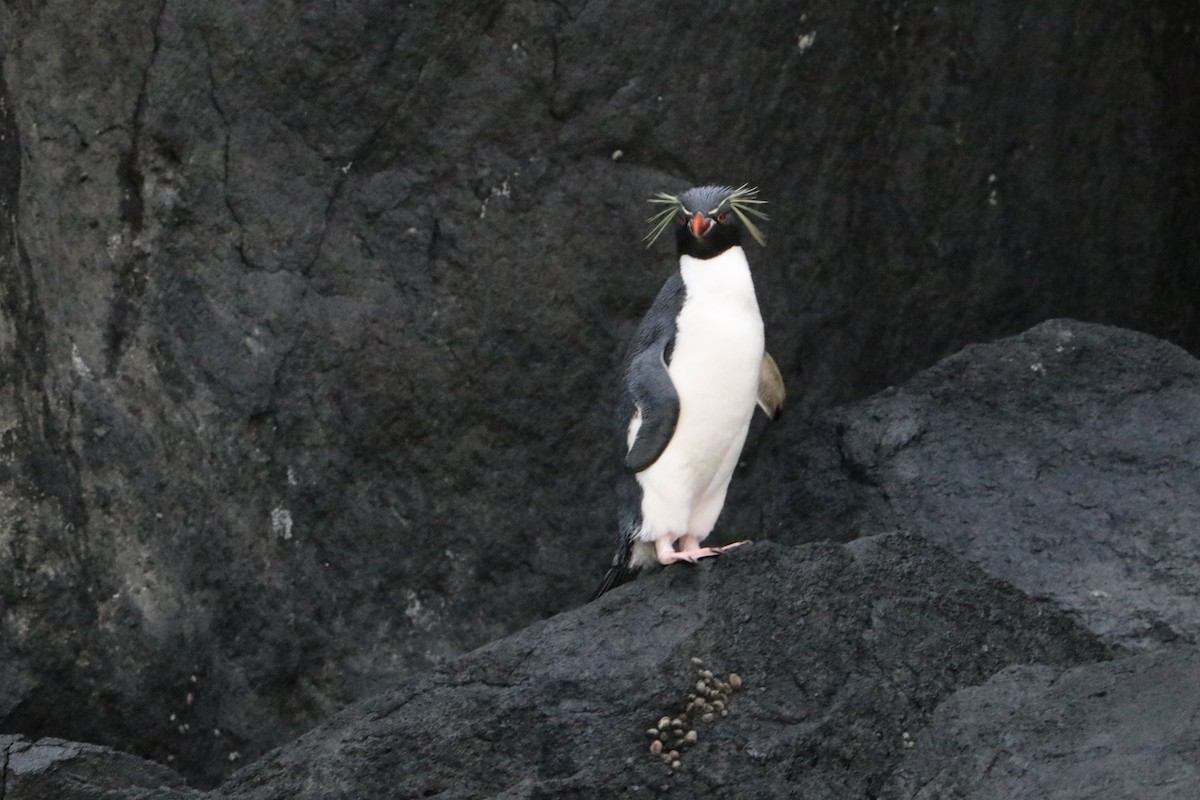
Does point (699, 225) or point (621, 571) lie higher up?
point (699, 225)

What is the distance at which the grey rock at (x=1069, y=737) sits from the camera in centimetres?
360

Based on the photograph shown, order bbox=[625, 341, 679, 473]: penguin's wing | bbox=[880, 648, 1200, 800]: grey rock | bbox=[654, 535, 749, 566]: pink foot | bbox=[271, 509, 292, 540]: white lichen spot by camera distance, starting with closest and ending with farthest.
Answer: bbox=[880, 648, 1200, 800]: grey rock → bbox=[654, 535, 749, 566]: pink foot → bbox=[625, 341, 679, 473]: penguin's wing → bbox=[271, 509, 292, 540]: white lichen spot

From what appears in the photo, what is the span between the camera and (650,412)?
450 centimetres

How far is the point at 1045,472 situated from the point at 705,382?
108 centimetres

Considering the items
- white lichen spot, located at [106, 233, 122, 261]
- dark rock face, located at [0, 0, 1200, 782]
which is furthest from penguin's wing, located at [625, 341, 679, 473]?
white lichen spot, located at [106, 233, 122, 261]

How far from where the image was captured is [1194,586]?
4578 millimetres

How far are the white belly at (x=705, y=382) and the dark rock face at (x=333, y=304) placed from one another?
613 millimetres

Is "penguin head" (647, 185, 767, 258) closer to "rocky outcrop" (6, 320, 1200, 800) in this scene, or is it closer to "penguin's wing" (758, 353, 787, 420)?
"penguin's wing" (758, 353, 787, 420)

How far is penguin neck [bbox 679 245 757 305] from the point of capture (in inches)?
182

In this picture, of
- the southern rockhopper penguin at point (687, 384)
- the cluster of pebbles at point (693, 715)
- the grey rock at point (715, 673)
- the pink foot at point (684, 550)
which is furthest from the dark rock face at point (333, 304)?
the cluster of pebbles at point (693, 715)

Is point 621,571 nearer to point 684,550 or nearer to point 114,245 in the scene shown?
point 684,550

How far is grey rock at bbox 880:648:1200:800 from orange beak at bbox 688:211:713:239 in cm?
129

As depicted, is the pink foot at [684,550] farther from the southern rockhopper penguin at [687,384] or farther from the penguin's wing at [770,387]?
the penguin's wing at [770,387]

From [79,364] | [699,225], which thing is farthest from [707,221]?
[79,364]
